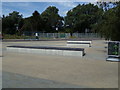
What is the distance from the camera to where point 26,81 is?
609 centimetres

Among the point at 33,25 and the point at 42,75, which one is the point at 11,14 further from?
the point at 42,75

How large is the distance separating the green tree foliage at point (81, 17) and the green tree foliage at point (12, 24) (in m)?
20.9

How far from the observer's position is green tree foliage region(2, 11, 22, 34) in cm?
7299

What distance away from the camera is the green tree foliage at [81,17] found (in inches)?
2971

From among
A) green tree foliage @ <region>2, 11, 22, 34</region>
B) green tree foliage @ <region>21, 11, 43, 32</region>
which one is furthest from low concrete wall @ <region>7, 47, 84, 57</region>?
green tree foliage @ <region>2, 11, 22, 34</region>

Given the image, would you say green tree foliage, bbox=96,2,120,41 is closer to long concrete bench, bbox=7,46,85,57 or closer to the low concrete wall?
long concrete bench, bbox=7,46,85,57

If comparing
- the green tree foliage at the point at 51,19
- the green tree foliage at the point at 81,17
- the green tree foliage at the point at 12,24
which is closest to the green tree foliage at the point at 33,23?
the green tree foliage at the point at 51,19

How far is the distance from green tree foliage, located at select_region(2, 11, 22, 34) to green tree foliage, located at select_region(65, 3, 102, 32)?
20893mm

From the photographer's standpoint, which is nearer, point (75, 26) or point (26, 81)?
point (26, 81)

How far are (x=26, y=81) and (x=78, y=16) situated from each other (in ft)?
240

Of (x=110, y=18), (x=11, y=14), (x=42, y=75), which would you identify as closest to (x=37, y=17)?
(x=11, y=14)

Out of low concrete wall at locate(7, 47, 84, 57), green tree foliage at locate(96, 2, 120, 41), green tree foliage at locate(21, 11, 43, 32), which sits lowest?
low concrete wall at locate(7, 47, 84, 57)

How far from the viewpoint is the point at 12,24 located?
78.8 m

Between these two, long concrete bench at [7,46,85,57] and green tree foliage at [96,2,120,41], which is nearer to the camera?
long concrete bench at [7,46,85,57]
